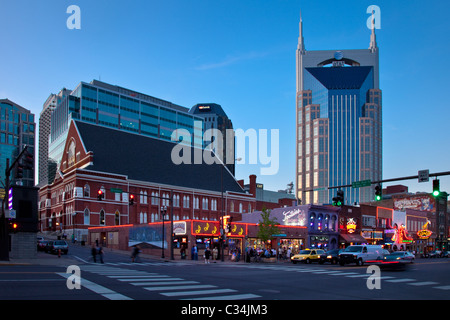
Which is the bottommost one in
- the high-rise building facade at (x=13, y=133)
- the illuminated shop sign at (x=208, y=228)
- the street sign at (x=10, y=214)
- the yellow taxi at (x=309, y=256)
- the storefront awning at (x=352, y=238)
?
the storefront awning at (x=352, y=238)

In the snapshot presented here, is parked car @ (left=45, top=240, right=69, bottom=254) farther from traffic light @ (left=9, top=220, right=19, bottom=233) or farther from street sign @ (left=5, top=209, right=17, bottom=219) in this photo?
street sign @ (left=5, top=209, right=17, bottom=219)

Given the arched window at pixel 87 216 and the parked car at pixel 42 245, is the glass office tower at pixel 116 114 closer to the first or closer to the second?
the arched window at pixel 87 216

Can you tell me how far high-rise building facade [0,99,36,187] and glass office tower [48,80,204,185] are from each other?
12066mm

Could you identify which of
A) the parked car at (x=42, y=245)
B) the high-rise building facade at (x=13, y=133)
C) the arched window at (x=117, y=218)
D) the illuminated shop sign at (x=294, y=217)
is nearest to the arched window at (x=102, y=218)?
the arched window at (x=117, y=218)

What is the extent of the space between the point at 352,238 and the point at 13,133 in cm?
14426

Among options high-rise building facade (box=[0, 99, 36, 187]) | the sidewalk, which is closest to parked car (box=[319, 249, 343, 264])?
the sidewalk

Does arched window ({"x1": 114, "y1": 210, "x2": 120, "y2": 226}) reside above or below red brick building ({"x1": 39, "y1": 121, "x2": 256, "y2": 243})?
below

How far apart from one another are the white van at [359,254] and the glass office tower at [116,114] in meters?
127

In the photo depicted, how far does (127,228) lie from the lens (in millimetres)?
59469

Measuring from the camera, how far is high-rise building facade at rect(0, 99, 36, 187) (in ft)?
543

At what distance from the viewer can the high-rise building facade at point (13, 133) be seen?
16562cm
